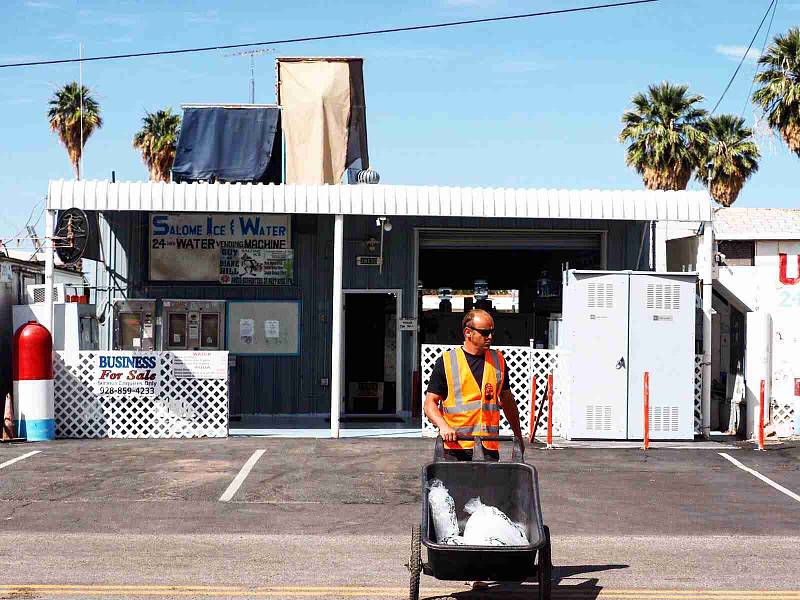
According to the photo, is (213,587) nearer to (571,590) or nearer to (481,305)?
(571,590)

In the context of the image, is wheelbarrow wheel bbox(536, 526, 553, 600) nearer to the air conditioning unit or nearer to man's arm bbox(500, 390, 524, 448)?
man's arm bbox(500, 390, 524, 448)

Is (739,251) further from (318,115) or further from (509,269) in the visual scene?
(318,115)

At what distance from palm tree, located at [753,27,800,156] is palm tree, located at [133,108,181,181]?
98.9 feet

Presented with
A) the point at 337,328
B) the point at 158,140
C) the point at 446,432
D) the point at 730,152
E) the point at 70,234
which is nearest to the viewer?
the point at 446,432

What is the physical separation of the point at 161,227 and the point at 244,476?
27.2 ft

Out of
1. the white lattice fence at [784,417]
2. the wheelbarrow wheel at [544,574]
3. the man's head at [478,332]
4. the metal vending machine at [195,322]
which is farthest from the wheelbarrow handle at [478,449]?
the metal vending machine at [195,322]

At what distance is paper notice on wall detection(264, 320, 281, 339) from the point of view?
20.8 metres

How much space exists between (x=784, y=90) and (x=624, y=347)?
23943 mm

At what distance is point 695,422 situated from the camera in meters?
17.7

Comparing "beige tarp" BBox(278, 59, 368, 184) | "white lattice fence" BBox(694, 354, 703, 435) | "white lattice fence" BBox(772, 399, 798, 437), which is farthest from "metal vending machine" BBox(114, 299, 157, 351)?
"white lattice fence" BBox(772, 399, 798, 437)

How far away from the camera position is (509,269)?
26.3 meters

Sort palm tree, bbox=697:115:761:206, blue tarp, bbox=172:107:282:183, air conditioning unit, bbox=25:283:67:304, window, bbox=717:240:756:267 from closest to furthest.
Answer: air conditioning unit, bbox=25:283:67:304 < blue tarp, bbox=172:107:282:183 < window, bbox=717:240:756:267 < palm tree, bbox=697:115:761:206

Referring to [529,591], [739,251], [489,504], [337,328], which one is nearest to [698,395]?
[337,328]

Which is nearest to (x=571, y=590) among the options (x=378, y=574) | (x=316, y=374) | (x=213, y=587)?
(x=378, y=574)
